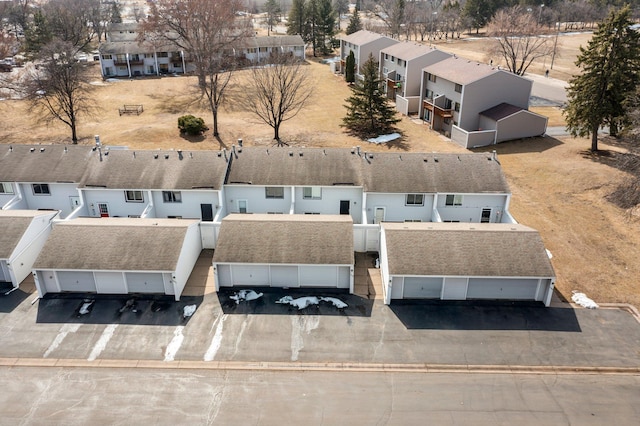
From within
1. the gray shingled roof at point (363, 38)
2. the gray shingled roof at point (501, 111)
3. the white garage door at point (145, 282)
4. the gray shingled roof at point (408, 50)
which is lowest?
the white garage door at point (145, 282)

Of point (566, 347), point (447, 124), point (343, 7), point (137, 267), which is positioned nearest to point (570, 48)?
point (447, 124)

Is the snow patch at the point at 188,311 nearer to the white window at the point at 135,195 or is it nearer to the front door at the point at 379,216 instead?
the white window at the point at 135,195

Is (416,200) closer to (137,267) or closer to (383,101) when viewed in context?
(137,267)

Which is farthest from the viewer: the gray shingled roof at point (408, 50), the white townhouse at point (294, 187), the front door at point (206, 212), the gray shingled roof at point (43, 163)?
the gray shingled roof at point (408, 50)

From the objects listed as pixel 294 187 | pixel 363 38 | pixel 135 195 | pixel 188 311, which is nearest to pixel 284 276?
pixel 188 311

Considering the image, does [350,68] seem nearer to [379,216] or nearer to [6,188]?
[379,216]

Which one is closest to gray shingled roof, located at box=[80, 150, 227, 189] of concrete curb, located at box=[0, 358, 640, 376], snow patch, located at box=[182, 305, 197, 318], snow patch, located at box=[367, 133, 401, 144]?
snow patch, located at box=[182, 305, 197, 318]

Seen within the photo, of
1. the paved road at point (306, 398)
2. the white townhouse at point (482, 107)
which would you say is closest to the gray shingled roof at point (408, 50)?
the white townhouse at point (482, 107)
